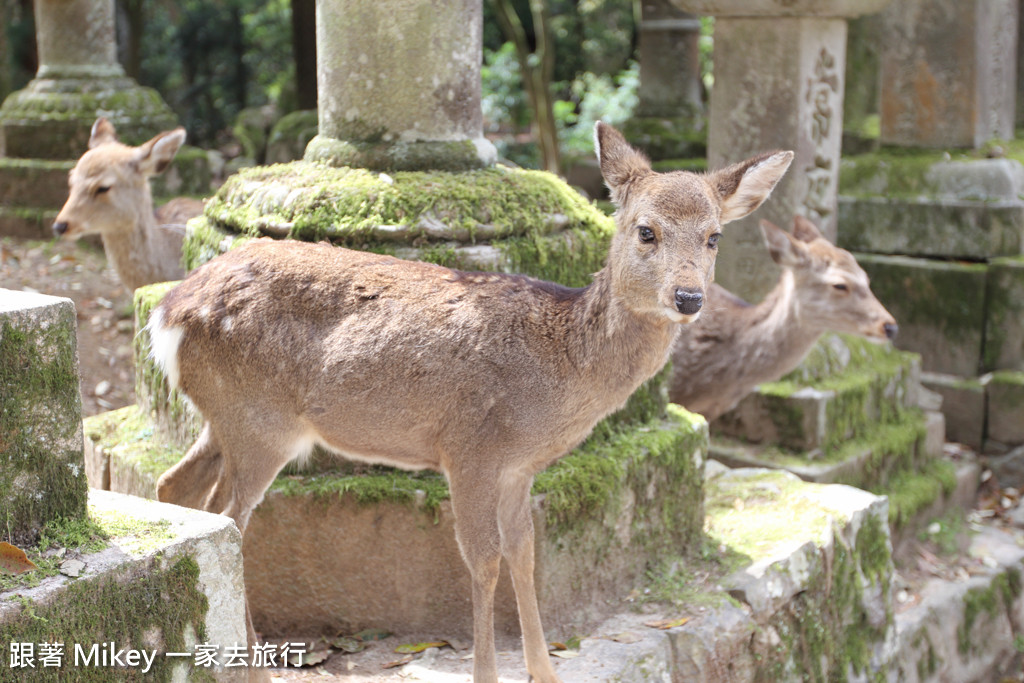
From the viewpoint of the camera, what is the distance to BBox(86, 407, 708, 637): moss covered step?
164 inches

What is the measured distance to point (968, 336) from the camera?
27.0ft

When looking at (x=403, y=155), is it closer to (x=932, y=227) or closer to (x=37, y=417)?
(x=37, y=417)

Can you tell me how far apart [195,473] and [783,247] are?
3.87m

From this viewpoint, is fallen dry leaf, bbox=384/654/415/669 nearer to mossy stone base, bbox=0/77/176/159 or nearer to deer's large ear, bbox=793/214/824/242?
deer's large ear, bbox=793/214/824/242

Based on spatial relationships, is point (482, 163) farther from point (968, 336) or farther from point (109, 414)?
point (968, 336)

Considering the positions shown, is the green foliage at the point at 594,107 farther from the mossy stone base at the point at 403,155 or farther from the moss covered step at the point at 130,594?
the moss covered step at the point at 130,594

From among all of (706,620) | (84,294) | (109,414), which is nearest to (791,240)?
(706,620)

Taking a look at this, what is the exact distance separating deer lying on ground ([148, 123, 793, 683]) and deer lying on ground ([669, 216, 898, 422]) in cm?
271

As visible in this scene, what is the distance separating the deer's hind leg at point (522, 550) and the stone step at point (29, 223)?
295 inches

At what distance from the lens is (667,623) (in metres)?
4.37

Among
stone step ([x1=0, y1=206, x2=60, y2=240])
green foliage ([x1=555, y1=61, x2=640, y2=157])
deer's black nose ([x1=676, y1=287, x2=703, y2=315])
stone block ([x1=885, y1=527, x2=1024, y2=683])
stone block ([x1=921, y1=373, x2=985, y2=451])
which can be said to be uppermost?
green foliage ([x1=555, y1=61, x2=640, y2=157])

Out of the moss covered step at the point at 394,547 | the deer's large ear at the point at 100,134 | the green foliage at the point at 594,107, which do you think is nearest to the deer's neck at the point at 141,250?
the deer's large ear at the point at 100,134

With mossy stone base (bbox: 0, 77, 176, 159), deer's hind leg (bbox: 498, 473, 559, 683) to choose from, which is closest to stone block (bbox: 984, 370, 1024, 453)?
deer's hind leg (bbox: 498, 473, 559, 683)

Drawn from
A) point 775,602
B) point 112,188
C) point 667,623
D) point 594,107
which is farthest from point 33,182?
point 594,107
